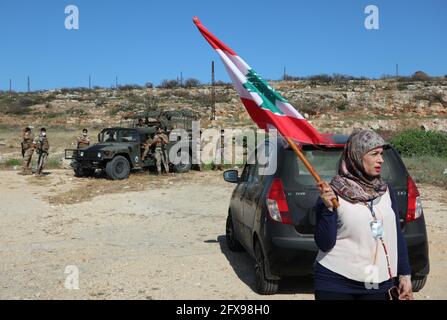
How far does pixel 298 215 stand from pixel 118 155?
41.3ft

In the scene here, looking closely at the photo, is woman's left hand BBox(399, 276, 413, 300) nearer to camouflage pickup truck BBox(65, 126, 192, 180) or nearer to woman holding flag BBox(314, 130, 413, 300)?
woman holding flag BBox(314, 130, 413, 300)

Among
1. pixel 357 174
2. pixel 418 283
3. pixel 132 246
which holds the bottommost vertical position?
pixel 132 246

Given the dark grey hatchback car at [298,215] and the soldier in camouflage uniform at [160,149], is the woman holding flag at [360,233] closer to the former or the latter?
the dark grey hatchback car at [298,215]

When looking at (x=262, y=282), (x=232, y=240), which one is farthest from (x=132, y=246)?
(x=262, y=282)

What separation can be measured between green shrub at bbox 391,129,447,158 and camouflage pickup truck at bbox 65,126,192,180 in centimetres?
892

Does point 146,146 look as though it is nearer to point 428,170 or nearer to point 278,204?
point 428,170

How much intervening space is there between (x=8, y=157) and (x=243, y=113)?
2275 centimetres

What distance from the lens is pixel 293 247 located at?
4.71 m

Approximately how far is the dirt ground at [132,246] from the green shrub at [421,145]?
8.13 m

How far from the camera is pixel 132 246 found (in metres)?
7.69

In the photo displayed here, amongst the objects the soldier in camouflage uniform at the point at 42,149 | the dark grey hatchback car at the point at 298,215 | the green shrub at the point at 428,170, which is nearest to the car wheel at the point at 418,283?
the dark grey hatchback car at the point at 298,215

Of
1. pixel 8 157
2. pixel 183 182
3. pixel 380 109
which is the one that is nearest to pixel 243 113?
pixel 380 109

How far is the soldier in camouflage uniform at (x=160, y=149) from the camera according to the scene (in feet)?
57.4
